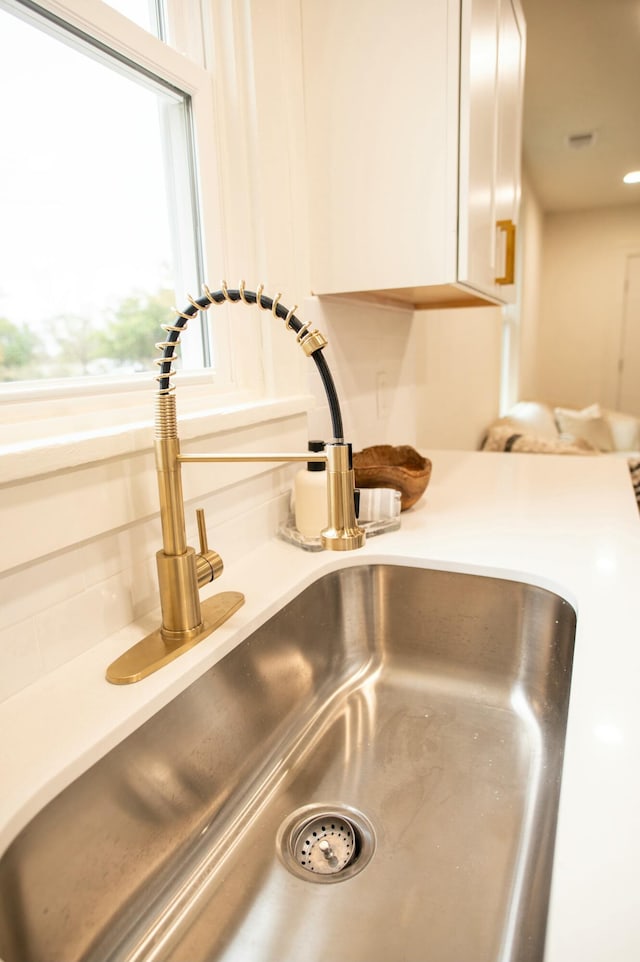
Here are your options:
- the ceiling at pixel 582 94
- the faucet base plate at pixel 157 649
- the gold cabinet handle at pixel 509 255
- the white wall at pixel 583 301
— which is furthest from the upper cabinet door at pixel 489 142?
the white wall at pixel 583 301

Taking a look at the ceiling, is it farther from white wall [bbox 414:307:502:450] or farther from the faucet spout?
the faucet spout

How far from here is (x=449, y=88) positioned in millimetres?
947

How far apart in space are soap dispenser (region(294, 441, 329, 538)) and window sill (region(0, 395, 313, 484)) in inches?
4.7

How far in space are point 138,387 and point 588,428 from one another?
444 cm

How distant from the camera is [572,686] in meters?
0.56

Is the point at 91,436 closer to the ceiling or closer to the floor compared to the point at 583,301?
closer to the floor

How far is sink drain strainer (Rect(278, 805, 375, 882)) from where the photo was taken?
59 centimetres

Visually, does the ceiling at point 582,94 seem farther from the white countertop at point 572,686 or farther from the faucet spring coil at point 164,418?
the faucet spring coil at point 164,418

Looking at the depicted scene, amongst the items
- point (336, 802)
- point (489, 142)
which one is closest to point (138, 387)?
point (336, 802)

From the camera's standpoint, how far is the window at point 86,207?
0.70 metres

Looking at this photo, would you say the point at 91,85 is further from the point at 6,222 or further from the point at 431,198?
the point at 431,198

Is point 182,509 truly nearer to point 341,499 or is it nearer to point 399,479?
point 341,499

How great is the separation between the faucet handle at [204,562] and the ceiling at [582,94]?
8.64 feet

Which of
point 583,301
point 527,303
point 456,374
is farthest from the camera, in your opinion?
point 583,301
